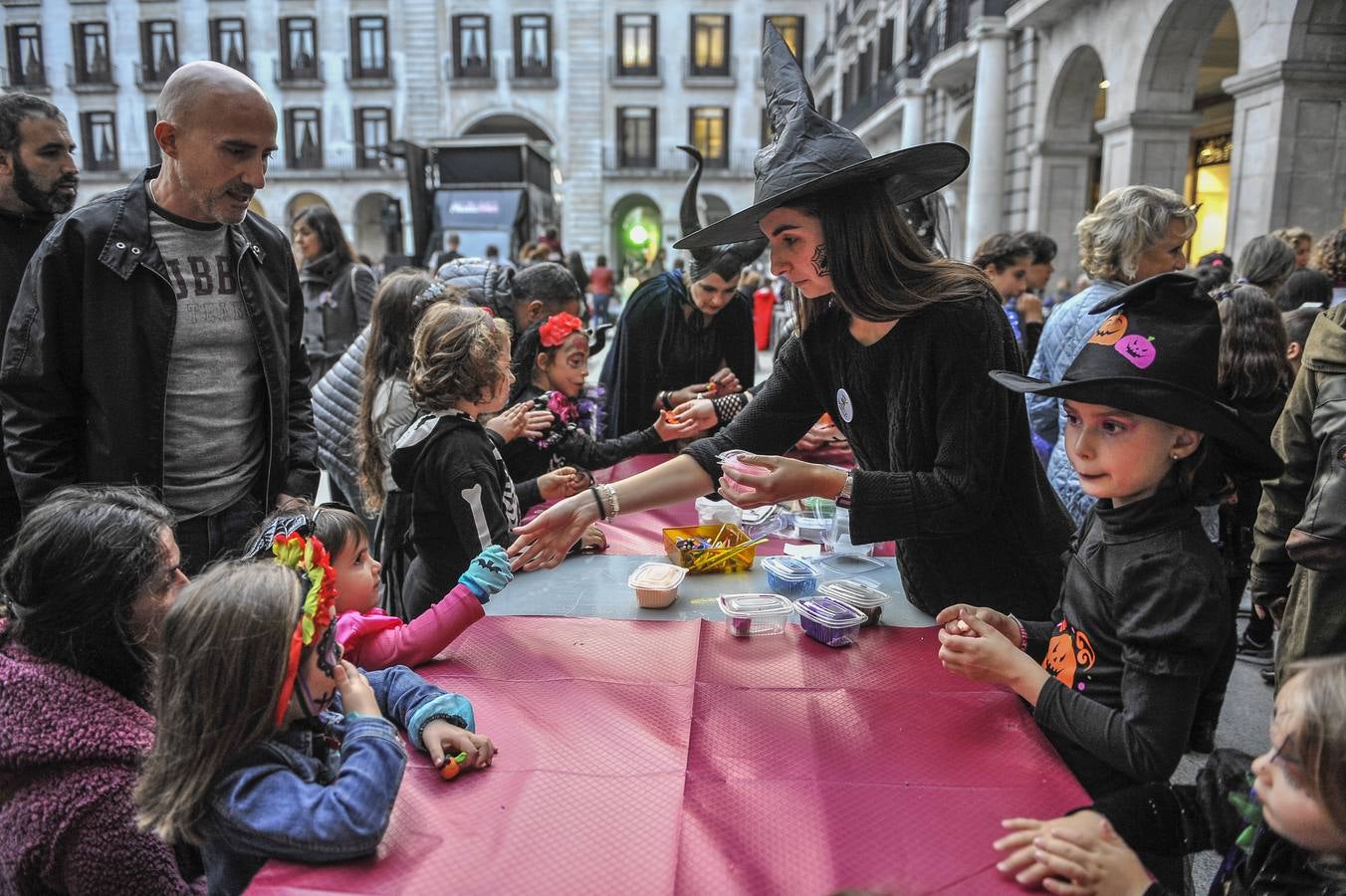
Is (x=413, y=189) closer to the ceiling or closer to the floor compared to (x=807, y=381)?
closer to the ceiling

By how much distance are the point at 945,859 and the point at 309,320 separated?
5.76 meters

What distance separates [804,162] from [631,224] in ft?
120

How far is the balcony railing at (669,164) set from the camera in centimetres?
3466

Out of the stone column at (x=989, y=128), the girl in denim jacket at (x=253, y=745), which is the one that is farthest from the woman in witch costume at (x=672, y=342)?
the stone column at (x=989, y=128)

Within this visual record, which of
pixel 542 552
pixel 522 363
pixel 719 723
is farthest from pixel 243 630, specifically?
pixel 522 363

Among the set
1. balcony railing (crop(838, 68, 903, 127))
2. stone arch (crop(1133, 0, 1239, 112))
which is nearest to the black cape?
stone arch (crop(1133, 0, 1239, 112))

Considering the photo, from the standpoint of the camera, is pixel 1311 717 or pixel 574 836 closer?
pixel 1311 717

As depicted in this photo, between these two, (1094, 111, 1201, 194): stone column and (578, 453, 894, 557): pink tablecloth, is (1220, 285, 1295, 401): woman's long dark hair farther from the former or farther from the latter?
(1094, 111, 1201, 194): stone column

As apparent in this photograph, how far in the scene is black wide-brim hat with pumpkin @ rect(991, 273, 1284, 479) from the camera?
5.16ft

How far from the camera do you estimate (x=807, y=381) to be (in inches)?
101

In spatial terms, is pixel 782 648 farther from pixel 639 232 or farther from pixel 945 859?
pixel 639 232

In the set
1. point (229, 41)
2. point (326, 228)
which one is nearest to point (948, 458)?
point (326, 228)

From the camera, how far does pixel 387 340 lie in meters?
3.65

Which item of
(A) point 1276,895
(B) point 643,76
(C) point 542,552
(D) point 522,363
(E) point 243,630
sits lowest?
(A) point 1276,895
